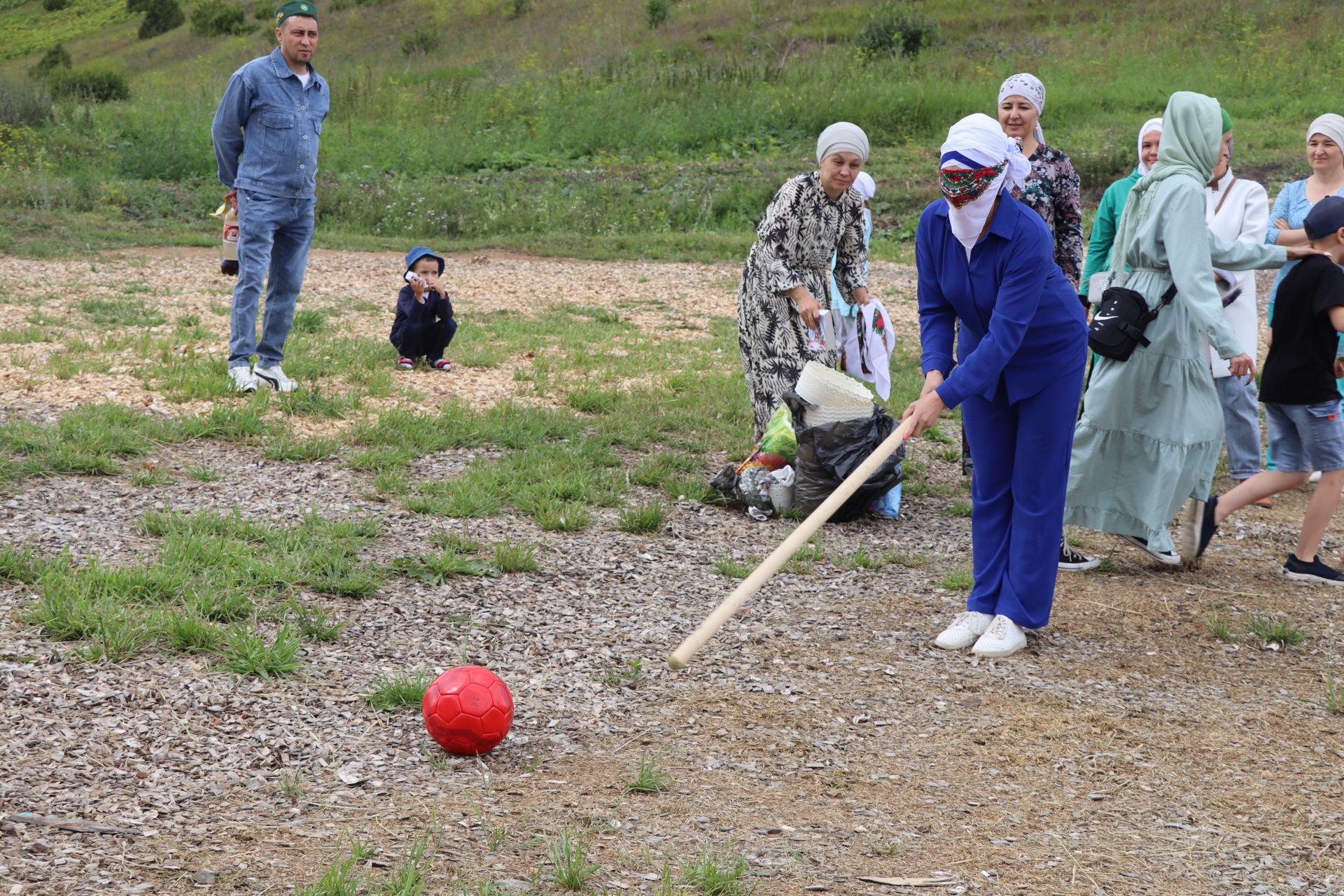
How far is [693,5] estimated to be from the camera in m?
35.4

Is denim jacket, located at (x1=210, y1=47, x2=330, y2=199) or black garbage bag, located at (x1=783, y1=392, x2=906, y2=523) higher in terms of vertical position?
denim jacket, located at (x1=210, y1=47, x2=330, y2=199)

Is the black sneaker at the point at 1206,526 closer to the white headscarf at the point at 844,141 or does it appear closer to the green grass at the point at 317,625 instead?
the white headscarf at the point at 844,141

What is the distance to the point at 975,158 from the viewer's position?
4.21m

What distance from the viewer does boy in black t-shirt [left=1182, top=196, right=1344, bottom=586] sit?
5.50 meters

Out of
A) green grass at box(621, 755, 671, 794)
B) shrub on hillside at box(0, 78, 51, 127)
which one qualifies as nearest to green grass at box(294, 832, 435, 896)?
green grass at box(621, 755, 671, 794)

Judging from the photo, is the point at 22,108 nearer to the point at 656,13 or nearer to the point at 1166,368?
the point at 656,13

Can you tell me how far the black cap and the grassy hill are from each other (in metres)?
9.92

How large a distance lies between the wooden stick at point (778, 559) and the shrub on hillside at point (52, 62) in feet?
125

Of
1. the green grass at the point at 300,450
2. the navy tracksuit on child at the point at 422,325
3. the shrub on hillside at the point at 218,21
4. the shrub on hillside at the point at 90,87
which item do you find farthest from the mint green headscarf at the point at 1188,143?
the shrub on hillside at the point at 218,21

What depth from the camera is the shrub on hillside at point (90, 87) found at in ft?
89.1

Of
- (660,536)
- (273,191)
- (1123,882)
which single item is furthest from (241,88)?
(1123,882)

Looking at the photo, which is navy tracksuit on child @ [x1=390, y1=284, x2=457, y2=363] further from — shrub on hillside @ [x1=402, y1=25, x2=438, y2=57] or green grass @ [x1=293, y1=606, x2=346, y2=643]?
shrub on hillside @ [x1=402, y1=25, x2=438, y2=57]

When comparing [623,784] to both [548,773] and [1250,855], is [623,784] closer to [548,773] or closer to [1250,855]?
Answer: [548,773]

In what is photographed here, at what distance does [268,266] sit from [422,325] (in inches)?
53.0
